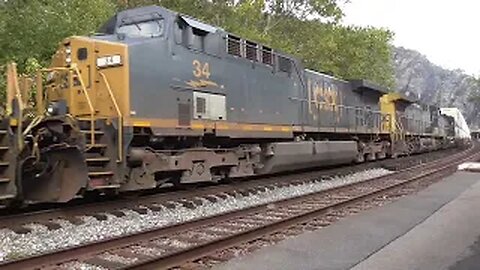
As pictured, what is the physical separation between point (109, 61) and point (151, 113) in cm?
114

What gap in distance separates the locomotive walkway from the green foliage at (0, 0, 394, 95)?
9001 millimetres

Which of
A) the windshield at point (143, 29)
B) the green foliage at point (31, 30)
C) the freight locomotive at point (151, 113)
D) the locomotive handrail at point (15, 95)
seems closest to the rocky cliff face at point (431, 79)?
the freight locomotive at point (151, 113)

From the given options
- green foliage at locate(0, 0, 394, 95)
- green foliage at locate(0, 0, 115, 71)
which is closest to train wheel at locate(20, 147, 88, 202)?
green foliage at locate(0, 0, 394, 95)

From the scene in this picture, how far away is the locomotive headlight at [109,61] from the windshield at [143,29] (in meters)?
1.18

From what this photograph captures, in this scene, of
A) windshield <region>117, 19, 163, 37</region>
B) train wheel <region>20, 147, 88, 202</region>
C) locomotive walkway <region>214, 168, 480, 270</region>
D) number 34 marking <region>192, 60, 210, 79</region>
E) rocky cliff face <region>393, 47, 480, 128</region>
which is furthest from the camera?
rocky cliff face <region>393, 47, 480, 128</region>

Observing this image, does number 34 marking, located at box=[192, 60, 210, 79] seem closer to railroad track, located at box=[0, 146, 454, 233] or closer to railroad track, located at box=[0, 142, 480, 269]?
railroad track, located at box=[0, 146, 454, 233]

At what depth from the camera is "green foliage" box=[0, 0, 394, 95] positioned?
46.5ft

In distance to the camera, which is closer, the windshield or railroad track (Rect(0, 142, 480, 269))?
railroad track (Rect(0, 142, 480, 269))

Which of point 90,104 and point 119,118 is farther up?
point 90,104

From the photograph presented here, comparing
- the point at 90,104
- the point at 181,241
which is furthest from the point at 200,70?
the point at 181,241

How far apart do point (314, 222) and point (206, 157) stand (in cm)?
305

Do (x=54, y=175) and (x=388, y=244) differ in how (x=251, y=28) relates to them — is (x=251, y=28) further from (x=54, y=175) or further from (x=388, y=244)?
(x=388, y=244)

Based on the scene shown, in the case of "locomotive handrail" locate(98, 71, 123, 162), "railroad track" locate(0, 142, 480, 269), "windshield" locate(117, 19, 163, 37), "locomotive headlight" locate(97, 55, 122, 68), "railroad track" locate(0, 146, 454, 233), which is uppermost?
"windshield" locate(117, 19, 163, 37)

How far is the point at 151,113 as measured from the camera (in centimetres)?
951
